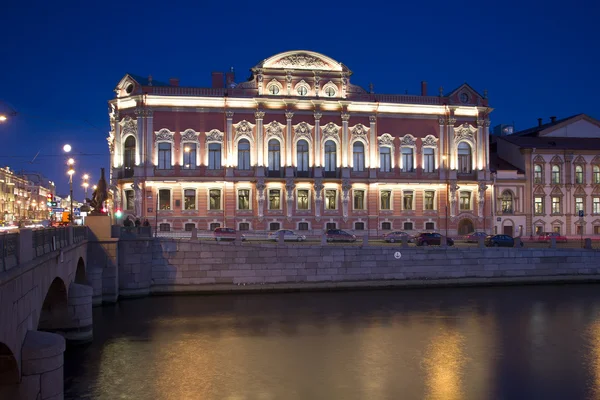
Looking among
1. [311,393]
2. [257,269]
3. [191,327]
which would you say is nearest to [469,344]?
[311,393]

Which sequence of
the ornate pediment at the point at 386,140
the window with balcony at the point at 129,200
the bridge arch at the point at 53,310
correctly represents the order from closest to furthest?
1. the bridge arch at the point at 53,310
2. the window with balcony at the point at 129,200
3. the ornate pediment at the point at 386,140

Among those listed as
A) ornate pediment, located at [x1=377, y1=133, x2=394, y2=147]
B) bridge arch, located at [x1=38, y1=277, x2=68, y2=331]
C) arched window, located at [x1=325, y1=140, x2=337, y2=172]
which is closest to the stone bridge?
bridge arch, located at [x1=38, y1=277, x2=68, y2=331]

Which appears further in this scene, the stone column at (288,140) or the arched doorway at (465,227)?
the arched doorway at (465,227)

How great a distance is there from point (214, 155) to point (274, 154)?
5.56m

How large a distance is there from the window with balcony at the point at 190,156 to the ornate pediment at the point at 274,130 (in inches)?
264

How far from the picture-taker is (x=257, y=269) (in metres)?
37.6

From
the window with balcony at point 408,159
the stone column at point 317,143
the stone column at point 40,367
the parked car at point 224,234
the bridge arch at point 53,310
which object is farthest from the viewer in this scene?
the window with balcony at point 408,159

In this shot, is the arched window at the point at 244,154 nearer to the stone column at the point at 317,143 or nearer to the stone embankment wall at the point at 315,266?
the stone column at the point at 317,143

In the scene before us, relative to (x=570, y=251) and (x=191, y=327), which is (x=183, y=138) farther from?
(x=570, y=251)

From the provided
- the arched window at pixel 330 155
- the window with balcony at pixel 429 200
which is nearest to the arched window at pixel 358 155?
the arched window at pixel 330 155

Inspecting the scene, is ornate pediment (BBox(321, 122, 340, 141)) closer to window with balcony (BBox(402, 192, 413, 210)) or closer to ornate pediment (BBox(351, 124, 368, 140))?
ornate pediment (BBox(351, 124, 368, 140))

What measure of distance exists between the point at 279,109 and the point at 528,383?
40.1m

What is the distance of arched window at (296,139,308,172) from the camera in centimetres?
5722

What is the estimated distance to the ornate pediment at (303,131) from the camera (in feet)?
186
